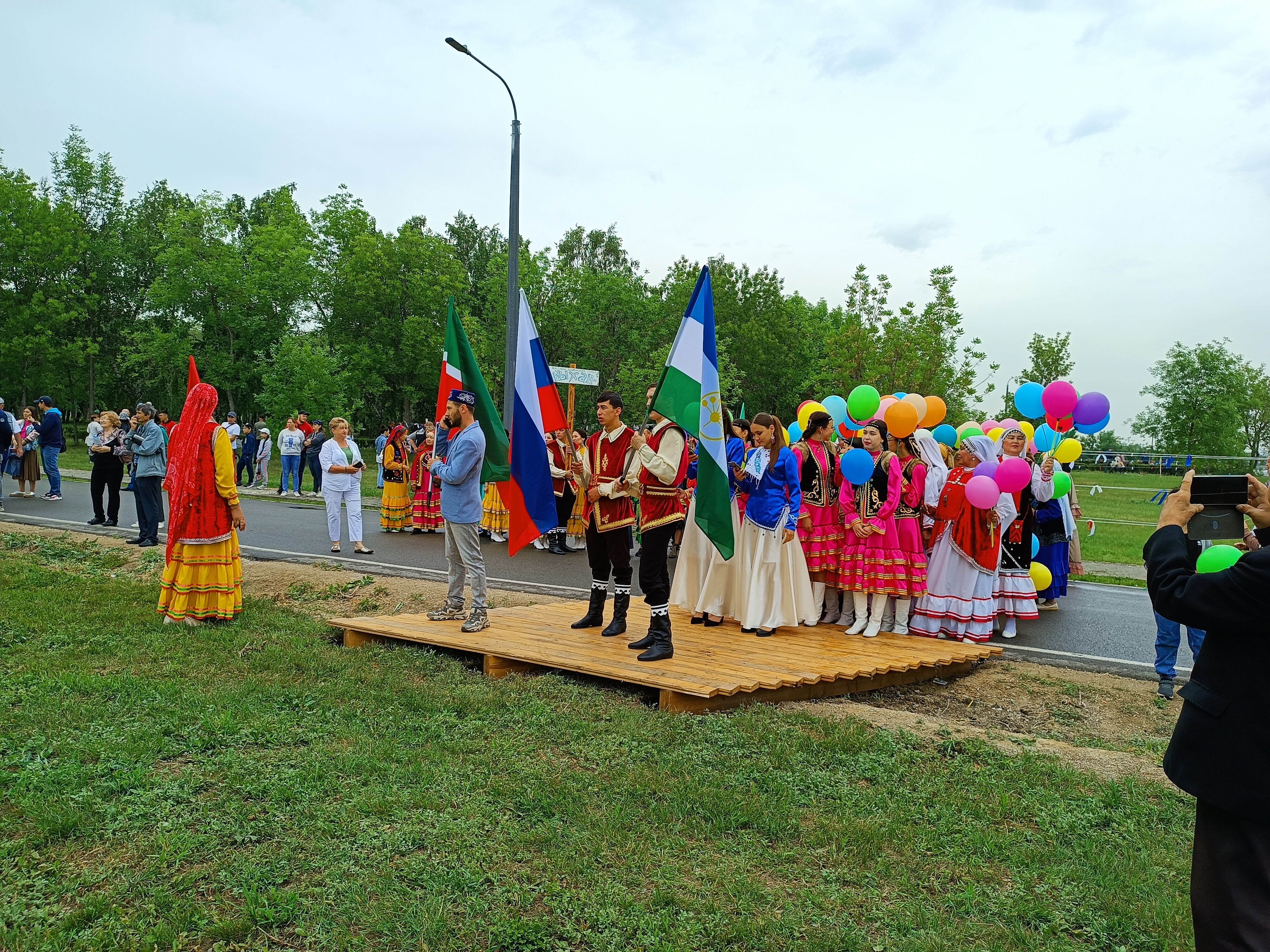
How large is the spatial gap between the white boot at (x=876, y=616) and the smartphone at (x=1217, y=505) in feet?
18.8

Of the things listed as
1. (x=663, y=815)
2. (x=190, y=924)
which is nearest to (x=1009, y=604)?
(x=663, y=815)

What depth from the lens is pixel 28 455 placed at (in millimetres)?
19594

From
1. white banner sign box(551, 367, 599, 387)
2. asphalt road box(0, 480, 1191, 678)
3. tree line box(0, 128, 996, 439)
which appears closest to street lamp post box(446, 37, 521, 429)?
asphalt road box(0, 480, 1191, 678)

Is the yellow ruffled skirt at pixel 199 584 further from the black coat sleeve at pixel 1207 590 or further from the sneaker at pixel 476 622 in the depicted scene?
the black coat sleeve at pixel 1207 590

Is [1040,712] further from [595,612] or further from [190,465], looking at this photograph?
[190,465]

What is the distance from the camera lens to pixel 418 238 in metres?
46.5

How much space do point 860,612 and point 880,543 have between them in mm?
723

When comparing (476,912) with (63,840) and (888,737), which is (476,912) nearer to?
(63,840)

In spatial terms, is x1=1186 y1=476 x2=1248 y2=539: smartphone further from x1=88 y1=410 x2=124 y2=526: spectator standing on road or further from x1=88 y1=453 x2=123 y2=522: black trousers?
x1=88 y1=453 x2=123 y2=522: black trousers

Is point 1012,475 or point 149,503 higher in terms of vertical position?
point 1012,475

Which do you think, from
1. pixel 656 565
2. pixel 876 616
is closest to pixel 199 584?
pixel 656 565

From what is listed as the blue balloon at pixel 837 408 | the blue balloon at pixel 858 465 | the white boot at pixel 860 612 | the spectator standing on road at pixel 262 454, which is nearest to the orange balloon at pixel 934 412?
the blue balloon at pixel 837 408

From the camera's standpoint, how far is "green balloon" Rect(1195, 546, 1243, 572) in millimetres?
2957

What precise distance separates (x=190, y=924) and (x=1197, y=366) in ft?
174
